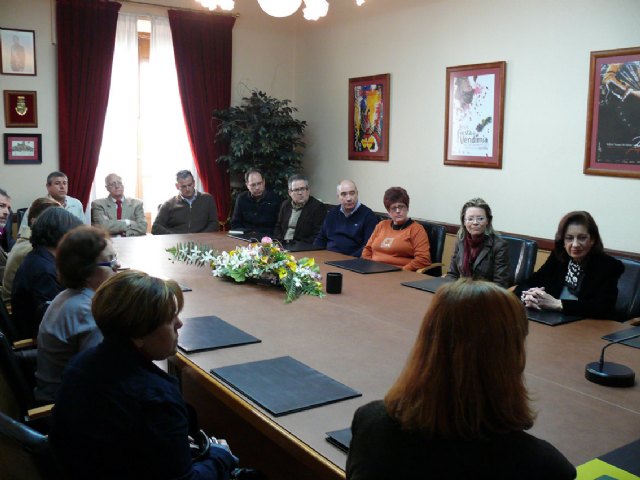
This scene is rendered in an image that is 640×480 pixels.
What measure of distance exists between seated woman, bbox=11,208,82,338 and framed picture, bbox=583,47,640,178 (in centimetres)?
345

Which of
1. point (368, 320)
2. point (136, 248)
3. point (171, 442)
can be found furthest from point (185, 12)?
point (171, 442)

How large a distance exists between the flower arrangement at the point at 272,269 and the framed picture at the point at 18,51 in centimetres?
364

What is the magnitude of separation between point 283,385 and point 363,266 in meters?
2.09

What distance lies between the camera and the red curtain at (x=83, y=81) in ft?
20.6

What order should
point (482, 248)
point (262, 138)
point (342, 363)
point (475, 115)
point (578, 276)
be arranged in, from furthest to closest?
1. point (262, 138)
2. point (475, 115)
3. point (482, 248)
4. point (578, 276)
5. point (342, 363)

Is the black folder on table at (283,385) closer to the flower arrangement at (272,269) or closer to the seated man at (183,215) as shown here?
the flower arrangement at (272,269)

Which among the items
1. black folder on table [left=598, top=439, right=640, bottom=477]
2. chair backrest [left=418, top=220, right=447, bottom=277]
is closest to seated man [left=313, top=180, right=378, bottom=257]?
chair backrest [left=418, top=220, right=447, bottom=277]

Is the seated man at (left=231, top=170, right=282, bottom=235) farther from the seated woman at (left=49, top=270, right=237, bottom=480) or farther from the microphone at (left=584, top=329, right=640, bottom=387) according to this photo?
the seated woman at (left=49, top=270, right=237, bottom=480)

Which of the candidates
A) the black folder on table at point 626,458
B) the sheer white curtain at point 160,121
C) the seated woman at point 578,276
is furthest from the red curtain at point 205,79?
the black folder on table at point 626,458

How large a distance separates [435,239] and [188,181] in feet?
8.28

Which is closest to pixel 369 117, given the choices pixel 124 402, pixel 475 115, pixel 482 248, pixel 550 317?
pixel 475 115

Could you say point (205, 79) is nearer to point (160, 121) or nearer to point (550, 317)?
point (160, 121)

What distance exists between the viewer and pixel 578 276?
124 inches

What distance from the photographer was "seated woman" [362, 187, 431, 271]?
14.9 ft
